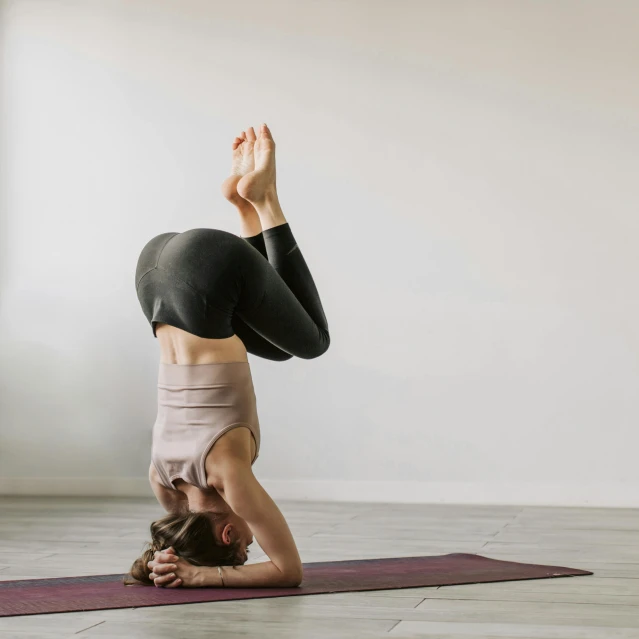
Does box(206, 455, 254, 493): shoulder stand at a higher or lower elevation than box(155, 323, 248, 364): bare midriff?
lower

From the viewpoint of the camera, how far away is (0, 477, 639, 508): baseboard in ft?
14.4

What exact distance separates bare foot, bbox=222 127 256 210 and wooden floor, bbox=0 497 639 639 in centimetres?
99

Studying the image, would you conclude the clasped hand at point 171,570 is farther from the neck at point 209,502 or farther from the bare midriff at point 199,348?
the bare midriff at point 199,348

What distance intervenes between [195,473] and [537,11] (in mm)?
3036

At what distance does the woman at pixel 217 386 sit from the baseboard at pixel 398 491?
7.17ft

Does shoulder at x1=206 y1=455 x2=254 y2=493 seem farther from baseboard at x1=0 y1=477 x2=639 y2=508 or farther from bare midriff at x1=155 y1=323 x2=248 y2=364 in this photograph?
baseboard at x1=0 y1=477 x2=639 y2=508

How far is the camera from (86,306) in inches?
191

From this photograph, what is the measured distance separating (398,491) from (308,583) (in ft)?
6.91

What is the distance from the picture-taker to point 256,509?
89.7 inches

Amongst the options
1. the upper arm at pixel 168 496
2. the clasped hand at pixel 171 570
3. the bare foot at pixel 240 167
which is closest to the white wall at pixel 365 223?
the bare foot at pixel 240 167

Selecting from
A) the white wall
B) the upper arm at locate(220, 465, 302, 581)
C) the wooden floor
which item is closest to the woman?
the upper arm at locate(220, 465, 302, 581)

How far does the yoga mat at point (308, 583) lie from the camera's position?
2.25m

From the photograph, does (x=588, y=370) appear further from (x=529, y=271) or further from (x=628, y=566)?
(x=628, y=566)

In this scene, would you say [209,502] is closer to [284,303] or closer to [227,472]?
[227,472]
